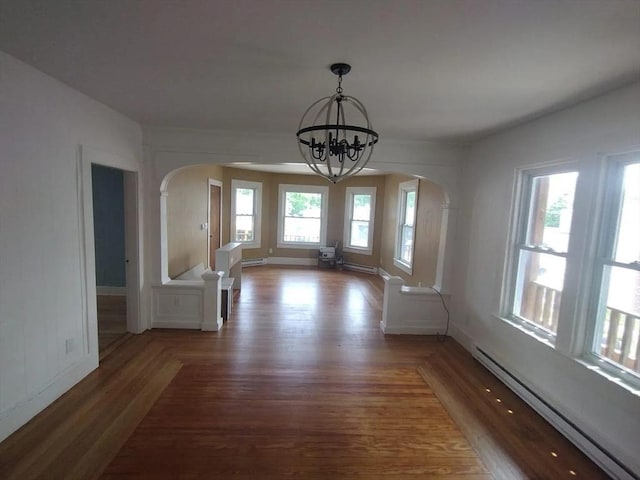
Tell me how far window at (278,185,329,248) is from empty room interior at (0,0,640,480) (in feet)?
14.2

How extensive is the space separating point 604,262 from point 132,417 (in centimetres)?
363

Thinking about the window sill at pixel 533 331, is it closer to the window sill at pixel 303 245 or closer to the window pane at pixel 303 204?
the window sill at pixel 303 245

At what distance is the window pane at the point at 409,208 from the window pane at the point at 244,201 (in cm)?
385

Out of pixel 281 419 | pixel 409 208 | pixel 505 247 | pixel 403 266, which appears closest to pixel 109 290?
pixel 281 419

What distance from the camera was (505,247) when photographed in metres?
3.21

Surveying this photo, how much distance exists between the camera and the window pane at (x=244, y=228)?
7.84 metres

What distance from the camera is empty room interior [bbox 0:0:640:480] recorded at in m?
1.66

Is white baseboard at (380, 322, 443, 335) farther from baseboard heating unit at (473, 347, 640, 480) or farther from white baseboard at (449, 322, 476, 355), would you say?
baseboard heating unit at (473, 347, 640, 480)

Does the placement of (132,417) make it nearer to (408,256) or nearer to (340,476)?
(340,476)

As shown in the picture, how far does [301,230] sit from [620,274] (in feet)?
22.3

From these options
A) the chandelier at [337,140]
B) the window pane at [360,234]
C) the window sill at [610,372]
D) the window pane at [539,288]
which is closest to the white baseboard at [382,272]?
the window pane at [360,234]

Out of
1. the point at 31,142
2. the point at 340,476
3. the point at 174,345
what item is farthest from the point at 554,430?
the point at 31,142

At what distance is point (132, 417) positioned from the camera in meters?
2.34

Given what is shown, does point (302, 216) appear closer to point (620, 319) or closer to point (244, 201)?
point (244, 201)
